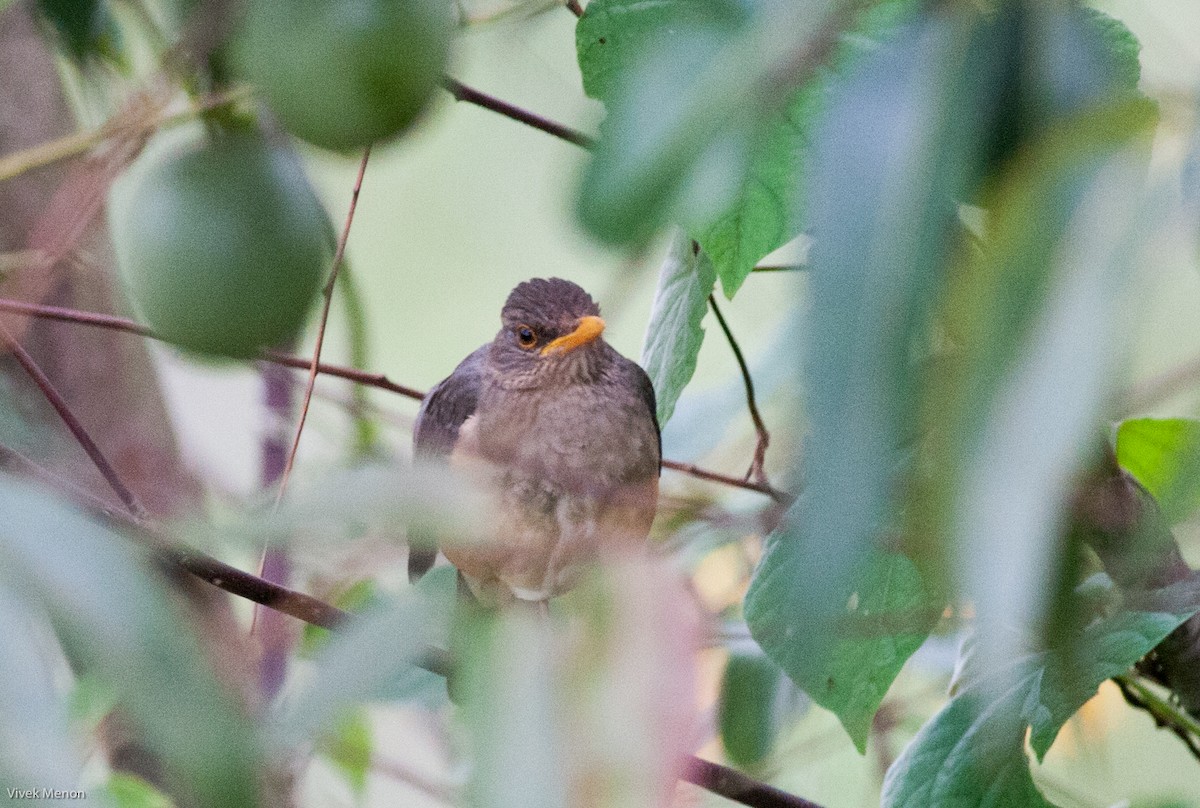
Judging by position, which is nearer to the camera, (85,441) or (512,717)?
(512,717)

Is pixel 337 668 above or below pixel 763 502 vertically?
above

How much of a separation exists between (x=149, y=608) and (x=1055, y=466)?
0.44m

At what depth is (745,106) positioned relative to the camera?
2.34ft

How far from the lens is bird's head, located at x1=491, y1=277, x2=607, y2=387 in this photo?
200 cm

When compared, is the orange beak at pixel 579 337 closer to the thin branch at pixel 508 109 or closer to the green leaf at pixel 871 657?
the thin branch at pixel 508 109

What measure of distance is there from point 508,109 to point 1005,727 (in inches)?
32.6

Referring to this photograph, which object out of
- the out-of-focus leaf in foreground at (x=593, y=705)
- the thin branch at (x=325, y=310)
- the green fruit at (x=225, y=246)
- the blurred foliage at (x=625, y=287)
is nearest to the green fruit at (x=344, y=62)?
the blurred foliage at (x=625, y=287)

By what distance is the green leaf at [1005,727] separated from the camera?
119 centimetres

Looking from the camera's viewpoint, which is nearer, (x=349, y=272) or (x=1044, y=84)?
(x=1044, y=84)

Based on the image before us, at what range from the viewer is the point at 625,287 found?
112 centimetres

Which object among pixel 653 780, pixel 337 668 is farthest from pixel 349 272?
pixel 653 780

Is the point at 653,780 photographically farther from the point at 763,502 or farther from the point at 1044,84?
the point at 763,502

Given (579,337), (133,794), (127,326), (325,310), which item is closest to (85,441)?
(127,326)

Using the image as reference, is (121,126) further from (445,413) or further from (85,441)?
(445,413)
